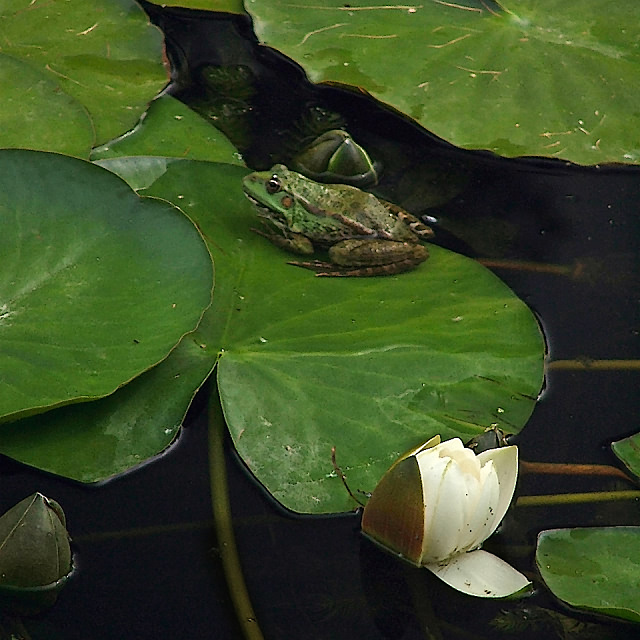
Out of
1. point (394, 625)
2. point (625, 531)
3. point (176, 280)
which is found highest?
point (176, 280)

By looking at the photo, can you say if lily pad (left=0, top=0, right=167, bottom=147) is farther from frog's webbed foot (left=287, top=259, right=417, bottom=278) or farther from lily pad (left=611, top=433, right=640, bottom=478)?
lily pad (left=611, top=433, right=640, bottom=478)

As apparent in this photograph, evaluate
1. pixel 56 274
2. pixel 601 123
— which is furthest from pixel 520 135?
pixel 56 274

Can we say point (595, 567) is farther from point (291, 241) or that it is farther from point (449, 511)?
point (291, 241)

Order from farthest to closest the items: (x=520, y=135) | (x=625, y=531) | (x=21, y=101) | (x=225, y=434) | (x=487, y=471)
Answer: (x=520, y=135) < (x=21, y=101) < (x=225, y=434) < (x=625, y=531) < (x=487, y=471)

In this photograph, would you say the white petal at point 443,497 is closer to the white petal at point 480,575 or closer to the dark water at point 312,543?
the white petal at point 480,575

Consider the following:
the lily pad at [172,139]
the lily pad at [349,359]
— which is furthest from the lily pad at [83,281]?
the lily pad at [172,139]

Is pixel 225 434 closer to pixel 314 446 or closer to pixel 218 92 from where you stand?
pixel 314 446

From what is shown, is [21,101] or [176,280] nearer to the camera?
[176,280]

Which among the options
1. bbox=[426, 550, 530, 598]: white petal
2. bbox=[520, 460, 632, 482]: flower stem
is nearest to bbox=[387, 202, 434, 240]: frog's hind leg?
bbox=[520, 460, 632, 482]: flower stem
